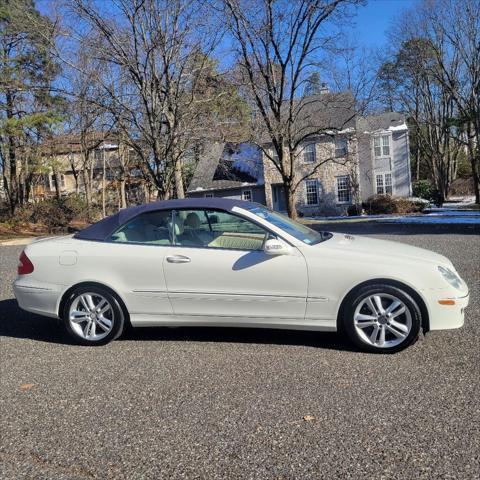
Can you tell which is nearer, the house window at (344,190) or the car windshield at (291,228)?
the car windshield at (291,228)

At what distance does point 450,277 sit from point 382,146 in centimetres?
3612

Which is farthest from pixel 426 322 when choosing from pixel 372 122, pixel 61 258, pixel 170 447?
pixel 372 122

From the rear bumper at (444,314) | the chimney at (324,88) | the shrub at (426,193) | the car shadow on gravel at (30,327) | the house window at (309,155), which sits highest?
the chimney at (324,88)

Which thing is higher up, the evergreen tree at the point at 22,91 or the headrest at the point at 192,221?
the evergreen tree at the point at 22,91

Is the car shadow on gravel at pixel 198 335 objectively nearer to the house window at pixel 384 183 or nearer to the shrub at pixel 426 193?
the house window at pixel 384 183

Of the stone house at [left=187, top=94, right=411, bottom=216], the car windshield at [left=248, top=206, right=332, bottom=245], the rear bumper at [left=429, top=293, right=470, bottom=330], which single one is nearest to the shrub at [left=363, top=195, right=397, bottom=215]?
the stone house at [left=187, top=94, right=411, bottom=216]

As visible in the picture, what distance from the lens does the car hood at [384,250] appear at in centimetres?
462

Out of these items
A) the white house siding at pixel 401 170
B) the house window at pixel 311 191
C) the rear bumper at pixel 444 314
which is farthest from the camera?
the house window at pixel 311 191

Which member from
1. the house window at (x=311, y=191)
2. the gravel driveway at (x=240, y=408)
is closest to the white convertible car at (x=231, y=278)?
the gravel driveway at (x=240, y=408)

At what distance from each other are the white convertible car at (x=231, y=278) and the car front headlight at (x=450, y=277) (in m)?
0.02

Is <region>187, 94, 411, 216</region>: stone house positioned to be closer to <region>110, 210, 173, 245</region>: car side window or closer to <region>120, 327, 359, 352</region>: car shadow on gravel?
<region>120, 327, 359, 352</region>: car shadow on gravel

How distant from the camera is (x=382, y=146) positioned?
3869cm

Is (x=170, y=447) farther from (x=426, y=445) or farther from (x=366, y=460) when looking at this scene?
(x=426, y=445)

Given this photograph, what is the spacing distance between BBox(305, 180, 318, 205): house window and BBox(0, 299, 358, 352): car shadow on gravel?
33839 mm
